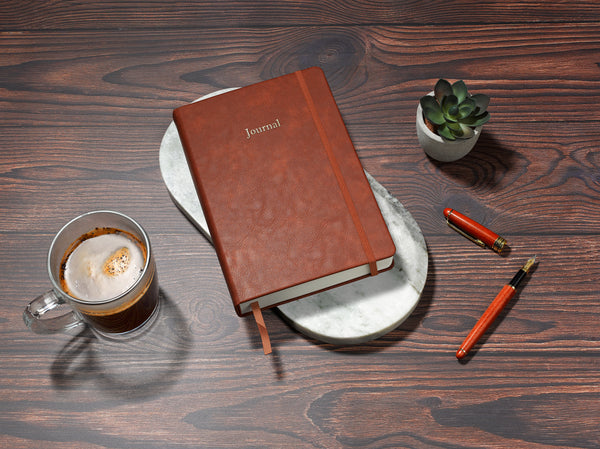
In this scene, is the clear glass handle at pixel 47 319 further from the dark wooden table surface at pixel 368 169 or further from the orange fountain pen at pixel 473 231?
the orange fountain pen at pixel 473 231

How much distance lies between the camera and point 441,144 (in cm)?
81

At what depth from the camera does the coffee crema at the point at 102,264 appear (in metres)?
0.68

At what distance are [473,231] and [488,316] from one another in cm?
12

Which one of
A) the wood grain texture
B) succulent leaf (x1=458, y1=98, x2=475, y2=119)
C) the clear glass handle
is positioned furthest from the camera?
the wood grain texture

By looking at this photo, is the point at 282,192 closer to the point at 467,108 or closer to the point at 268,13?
the point at 467,108

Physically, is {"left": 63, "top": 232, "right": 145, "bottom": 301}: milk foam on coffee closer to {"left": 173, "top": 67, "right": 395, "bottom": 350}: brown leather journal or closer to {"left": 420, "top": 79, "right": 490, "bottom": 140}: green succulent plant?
{"left": 173, "top": 67, "right": 395, "bottom": 350}: brown leather journal

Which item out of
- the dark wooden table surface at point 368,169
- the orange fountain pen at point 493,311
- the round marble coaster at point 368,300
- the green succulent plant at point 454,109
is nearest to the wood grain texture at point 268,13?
the dark wooden table surface at point 368,169

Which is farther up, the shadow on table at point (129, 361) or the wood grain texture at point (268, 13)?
the wood grain texture at point (268, 13)

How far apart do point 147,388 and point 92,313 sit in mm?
149

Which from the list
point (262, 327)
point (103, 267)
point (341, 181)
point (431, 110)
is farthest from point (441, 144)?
point (103, 267)

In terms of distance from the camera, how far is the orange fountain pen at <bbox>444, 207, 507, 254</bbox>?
0.79 m

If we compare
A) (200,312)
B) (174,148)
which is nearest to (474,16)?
(174,148)

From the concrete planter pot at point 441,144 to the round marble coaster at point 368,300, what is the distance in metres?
0.12

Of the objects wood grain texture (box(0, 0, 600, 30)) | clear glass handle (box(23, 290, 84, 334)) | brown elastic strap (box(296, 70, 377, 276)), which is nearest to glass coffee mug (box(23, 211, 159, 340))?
clear glass handle (box(23, 290, 84, 334))
